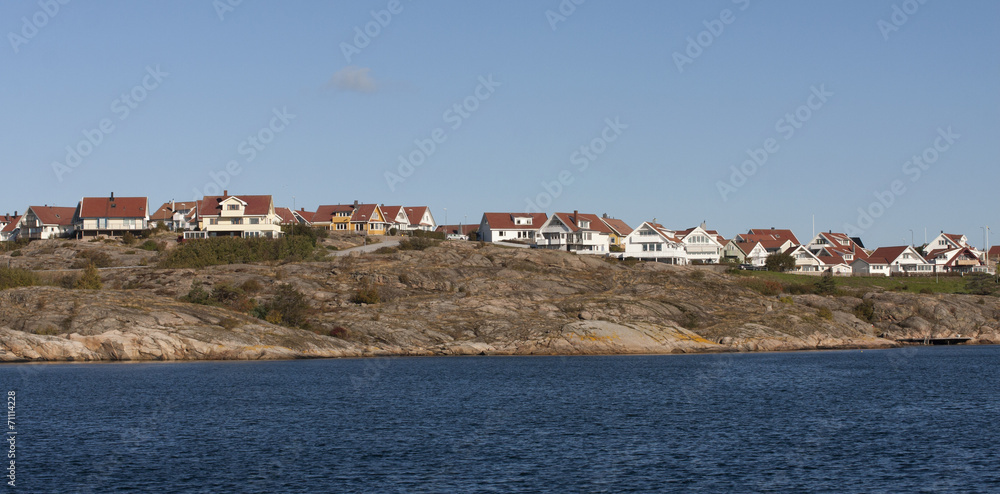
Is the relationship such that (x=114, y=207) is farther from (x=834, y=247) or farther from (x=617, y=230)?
(x=834, y=247)

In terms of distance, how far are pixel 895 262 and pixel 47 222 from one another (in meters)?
151

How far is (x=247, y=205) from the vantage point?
145875 millimetres

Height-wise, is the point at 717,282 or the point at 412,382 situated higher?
the point at 717,282

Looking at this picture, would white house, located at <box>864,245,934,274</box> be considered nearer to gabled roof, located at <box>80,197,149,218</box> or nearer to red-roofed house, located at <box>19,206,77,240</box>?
gabled roof, located at <box>80,197,149,218</box>

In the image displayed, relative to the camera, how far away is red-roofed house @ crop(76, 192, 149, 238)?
147750 mm

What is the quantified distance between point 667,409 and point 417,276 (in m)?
55.9

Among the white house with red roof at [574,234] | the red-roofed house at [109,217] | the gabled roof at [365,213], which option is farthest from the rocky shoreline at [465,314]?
the gabled roof at [365,213]

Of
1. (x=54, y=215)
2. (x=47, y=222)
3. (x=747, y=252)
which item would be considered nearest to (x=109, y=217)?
(x=47, y=222)

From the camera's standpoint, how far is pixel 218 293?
97.7m

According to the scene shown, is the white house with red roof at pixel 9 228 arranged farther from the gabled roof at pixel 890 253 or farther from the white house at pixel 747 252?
the gabled roof at pixel 890 253

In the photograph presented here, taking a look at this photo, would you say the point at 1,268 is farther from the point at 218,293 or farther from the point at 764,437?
the point at 764,437

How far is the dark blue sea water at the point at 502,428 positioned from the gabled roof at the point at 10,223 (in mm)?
106296

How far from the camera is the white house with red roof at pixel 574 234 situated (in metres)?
147

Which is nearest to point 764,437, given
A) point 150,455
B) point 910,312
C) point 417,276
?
point 150,455
